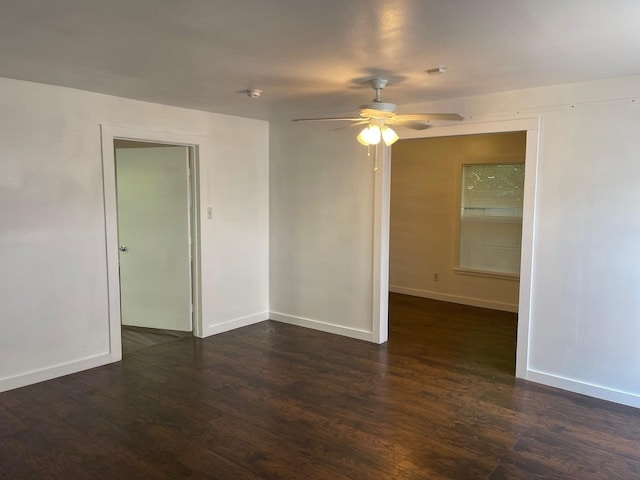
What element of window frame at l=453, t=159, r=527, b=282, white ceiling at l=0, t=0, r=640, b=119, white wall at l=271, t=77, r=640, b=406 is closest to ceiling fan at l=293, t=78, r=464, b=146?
white ceiling at l=0, t=0, r=640, b=119

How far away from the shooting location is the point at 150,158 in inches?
201

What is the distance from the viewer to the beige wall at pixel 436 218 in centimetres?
626

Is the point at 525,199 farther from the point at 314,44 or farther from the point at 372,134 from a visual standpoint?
the point at 314,44

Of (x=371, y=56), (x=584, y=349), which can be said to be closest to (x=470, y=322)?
(x=584, y=349)

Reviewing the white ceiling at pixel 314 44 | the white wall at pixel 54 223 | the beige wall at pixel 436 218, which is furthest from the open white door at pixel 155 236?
the beige wall at pixel 436 218

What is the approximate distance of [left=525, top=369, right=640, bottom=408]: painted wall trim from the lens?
3467 millimetres

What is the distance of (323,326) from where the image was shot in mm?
5250

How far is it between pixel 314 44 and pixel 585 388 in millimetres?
3161

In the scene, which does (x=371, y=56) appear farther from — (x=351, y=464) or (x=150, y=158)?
(x=150, y=158)

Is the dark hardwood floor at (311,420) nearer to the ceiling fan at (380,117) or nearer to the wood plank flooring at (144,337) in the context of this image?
the wood plank flooring at (144,337)

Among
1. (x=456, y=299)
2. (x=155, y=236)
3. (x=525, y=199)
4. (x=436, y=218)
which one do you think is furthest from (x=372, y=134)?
(x=456, y=299)

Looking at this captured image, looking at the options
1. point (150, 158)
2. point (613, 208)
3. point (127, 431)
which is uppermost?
point (150, 158)

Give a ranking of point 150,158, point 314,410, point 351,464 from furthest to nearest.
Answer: point 150,158 → point 314,410 → point 351,464

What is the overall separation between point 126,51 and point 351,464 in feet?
8.76
